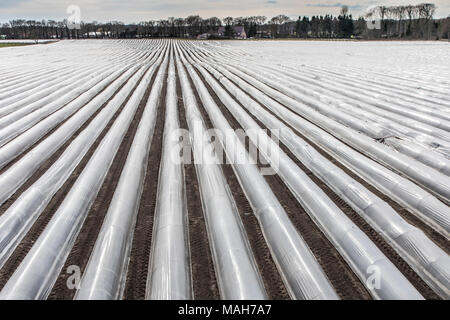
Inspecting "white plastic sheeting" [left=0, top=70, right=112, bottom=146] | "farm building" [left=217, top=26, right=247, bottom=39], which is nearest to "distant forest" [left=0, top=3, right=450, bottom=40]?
"farm building" [left=217, top=26, right=247, bottom=39]

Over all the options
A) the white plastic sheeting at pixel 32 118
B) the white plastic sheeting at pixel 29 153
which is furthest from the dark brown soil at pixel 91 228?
the white plastic sheeting at pixel 32 118

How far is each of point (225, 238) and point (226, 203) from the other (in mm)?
674

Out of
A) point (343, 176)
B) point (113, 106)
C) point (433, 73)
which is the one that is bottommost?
point (343, 176)

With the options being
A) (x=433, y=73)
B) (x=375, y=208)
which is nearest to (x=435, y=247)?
(x=375, y=208)

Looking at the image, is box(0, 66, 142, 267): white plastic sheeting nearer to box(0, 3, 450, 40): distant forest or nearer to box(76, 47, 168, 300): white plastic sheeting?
box(76, 47, 168, 300): white plastic sheeting

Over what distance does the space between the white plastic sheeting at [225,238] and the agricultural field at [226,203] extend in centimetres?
2

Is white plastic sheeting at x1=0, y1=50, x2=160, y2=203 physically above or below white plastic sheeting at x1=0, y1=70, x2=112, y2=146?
below

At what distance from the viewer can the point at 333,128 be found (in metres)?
6.53

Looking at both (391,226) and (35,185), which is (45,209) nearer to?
(35,185)

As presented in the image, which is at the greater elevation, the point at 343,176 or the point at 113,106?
the point at 113,106

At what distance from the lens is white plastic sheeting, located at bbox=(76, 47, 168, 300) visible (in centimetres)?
265

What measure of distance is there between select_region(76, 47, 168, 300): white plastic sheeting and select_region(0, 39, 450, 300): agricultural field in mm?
16
